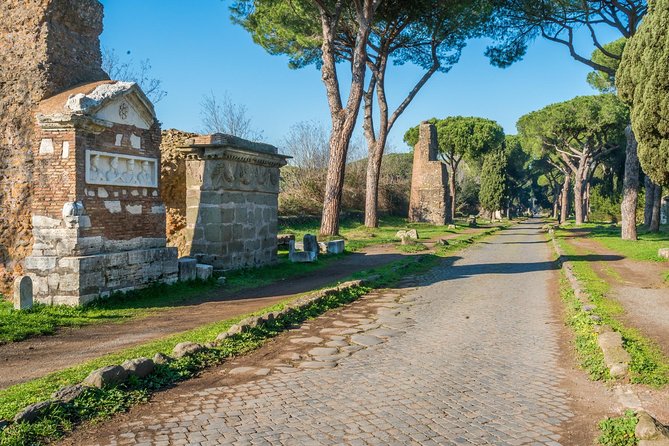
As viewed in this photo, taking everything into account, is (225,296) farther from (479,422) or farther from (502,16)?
(502,16)

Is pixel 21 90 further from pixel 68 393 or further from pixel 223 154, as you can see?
pixel 68 393

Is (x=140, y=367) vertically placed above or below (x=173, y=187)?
below

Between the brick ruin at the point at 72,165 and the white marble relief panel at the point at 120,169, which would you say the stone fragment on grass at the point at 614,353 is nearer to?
the brick ruin at the point at 72,165

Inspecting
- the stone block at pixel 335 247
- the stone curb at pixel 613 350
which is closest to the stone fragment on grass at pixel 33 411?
the stone curb at pixel 613 350

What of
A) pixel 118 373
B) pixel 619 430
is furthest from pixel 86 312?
pixel 619 430

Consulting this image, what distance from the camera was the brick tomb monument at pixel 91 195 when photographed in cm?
794

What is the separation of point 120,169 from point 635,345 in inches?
297

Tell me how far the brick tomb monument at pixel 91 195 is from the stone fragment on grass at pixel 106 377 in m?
3.87

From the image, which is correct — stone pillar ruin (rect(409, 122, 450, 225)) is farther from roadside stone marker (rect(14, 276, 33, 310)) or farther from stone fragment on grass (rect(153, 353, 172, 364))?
stone fragment on grass (rect(153, 353, 172, 364))

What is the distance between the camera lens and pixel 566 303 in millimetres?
9000

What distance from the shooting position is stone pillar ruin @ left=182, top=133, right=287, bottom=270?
1165 centimetres

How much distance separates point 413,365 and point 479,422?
1482 mm

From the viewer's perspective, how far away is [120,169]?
29.2 feet

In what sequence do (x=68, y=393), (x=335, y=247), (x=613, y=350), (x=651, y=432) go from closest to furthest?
(x=651, y=432), (x=68, y=393), (x=613, y=350), (x=335, y=247)
